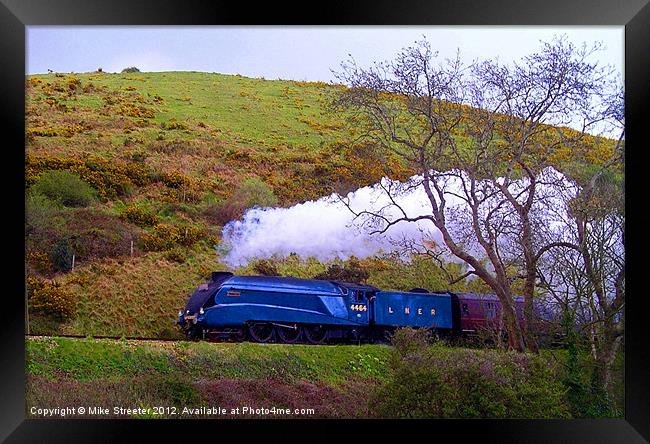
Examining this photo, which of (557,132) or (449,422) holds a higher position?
(557,132)

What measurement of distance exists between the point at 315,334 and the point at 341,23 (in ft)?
10.1

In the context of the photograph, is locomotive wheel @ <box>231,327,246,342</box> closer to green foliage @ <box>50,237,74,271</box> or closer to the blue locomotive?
the blue locomotive

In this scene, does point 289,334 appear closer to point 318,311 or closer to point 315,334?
point 315,334

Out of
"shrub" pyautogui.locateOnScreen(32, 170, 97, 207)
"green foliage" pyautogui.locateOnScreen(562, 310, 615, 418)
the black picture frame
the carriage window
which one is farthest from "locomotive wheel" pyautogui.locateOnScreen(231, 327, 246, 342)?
"green foliage" pyautogui.locateOnScreen(562, 310, 615, 418)

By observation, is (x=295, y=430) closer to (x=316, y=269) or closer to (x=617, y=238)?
(x=316, y=269)

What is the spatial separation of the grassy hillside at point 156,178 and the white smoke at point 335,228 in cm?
12

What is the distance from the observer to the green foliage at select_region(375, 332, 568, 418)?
282 inches

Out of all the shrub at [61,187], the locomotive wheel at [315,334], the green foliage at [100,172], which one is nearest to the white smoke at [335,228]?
the locomotive wheel at [315,334]

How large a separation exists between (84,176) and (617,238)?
5328mm

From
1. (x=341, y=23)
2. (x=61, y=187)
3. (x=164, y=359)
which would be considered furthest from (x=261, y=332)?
(x=341, y=23)

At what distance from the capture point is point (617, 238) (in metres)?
7.37

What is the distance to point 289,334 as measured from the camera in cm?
724

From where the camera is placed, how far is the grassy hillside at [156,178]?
718 centimetres

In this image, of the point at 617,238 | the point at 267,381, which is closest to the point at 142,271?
the point at 267,381
